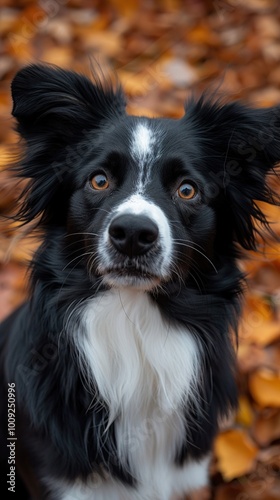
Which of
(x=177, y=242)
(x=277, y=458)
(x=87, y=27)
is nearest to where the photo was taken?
(x=177, y=242)

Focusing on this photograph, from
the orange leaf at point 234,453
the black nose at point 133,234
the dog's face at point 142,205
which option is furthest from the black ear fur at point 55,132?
the orange leaf at point 234,453

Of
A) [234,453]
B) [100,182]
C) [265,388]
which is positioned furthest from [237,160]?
[234,453]

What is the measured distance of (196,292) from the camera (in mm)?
2811

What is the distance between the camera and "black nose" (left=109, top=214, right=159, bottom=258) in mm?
2311

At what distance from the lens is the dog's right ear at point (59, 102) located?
8.79 ft

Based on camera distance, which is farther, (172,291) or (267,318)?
(267,318)

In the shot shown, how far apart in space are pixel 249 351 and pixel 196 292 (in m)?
1.11

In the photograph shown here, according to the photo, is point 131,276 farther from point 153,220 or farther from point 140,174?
point 140,174

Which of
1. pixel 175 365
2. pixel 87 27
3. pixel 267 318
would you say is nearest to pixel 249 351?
pixel 267 318

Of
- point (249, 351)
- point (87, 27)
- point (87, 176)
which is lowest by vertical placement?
point (249, 351)

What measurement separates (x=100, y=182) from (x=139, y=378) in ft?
2.72

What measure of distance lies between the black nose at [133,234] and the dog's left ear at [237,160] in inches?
19.2

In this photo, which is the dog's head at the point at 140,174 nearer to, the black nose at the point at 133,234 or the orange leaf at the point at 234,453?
the black nose at the point at 133,234

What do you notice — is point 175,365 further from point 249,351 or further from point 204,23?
point 204,23
